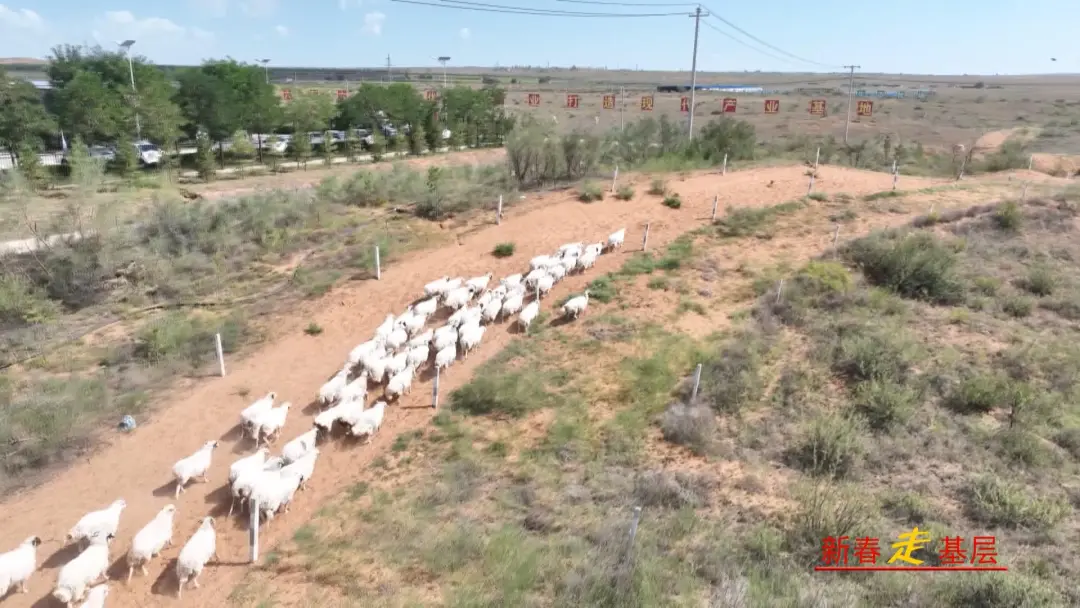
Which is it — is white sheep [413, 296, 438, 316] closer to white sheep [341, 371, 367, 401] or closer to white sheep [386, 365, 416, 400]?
white sheep [386, 365, 416, 400]

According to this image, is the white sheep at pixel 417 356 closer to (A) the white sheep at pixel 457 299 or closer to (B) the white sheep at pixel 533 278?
(A) the white sheep at pixel 457 299

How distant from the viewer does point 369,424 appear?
973 centimetres

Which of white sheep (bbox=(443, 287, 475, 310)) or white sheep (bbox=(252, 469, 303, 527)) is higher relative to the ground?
white sheep (bbox=(443, 287, 475, 310))

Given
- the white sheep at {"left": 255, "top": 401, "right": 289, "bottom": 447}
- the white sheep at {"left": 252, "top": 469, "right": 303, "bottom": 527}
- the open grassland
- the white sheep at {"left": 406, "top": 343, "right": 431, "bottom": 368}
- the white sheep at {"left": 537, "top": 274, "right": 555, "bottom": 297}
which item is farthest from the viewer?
the white sheep at {"left": 537, "top": 274, "right": 555, "bottom": 297}

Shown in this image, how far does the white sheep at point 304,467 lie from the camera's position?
8359 millimetres

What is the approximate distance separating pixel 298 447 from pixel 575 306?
21.6ft

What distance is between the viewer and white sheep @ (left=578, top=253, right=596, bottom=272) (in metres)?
16.3

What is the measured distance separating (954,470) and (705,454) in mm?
3226

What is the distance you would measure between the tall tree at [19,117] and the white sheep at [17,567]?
29.6 m

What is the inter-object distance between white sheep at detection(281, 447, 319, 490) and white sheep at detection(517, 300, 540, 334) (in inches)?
219

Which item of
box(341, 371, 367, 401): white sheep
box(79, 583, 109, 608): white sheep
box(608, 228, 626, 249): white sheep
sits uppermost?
box(608, 228, 626, 249): white sheep

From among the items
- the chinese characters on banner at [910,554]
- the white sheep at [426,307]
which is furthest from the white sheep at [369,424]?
the chinese characters on banner at [910,554]

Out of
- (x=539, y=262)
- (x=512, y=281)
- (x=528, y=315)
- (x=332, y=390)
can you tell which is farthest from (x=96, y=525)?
(x=539, y=262)

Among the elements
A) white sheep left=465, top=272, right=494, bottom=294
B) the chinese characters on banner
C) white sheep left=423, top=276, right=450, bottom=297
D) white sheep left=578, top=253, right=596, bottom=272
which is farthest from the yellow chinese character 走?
white sheep left=578, top=253, right=596, bottom=272
